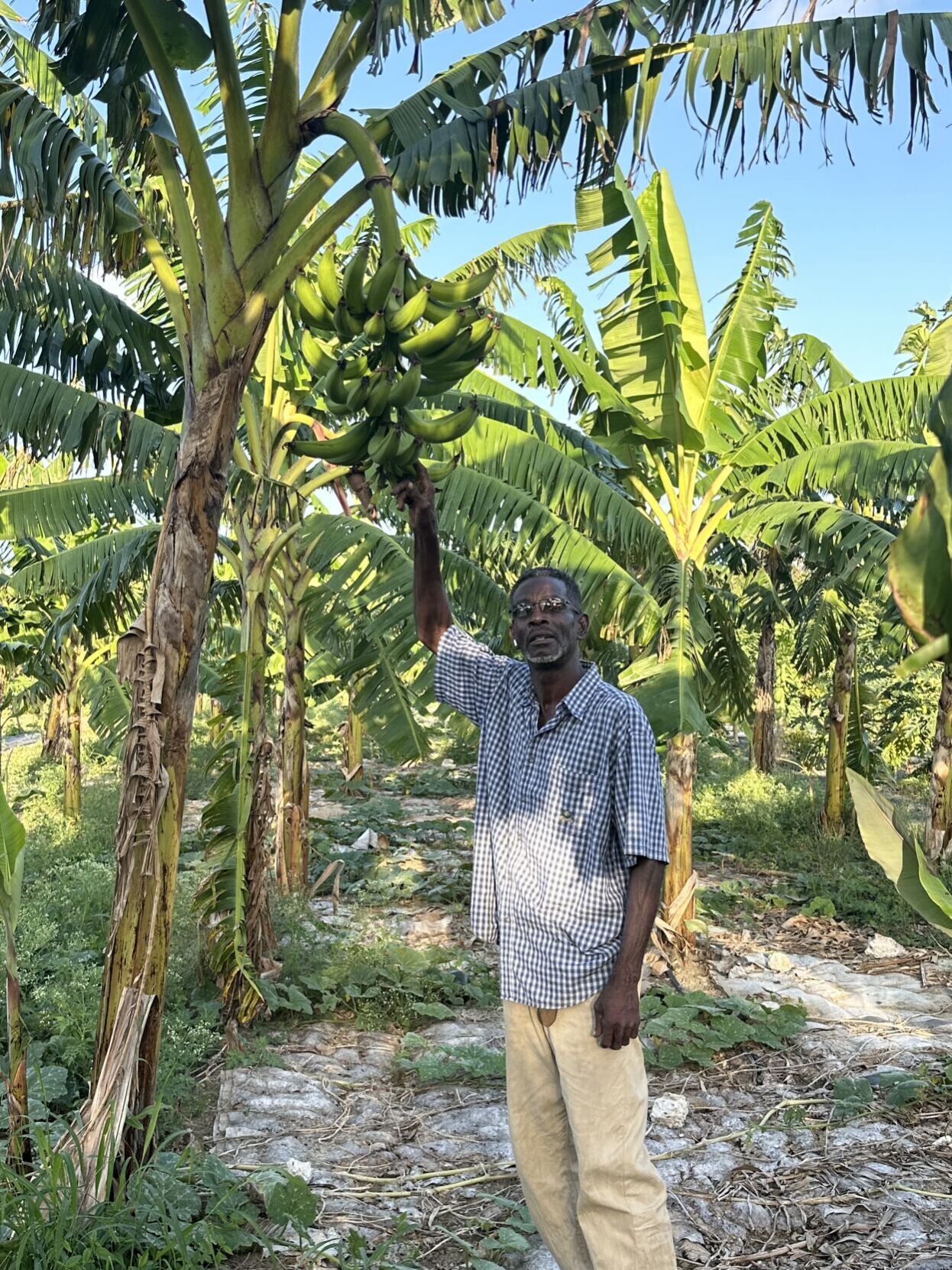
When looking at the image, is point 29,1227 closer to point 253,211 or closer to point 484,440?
point 253,211

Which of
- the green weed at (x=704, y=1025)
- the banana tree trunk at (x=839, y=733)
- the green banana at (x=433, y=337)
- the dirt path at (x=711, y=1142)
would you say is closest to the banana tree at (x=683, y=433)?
the green weed at (x=704, y=1025)

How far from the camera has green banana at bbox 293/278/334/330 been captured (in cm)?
315

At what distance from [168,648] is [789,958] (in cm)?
557

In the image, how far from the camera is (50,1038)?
4816mm

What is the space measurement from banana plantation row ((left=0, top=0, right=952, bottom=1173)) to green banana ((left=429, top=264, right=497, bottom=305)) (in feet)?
0.06

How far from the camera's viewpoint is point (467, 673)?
3.15 metres

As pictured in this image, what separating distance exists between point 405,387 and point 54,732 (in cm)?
1508

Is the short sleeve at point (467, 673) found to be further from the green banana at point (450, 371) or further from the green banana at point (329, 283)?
the green banana at point (329, 283)

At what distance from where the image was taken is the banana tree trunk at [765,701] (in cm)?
1351

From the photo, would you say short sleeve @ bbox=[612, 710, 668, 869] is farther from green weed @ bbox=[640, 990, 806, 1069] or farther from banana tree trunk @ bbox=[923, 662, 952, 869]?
banana tree trunk @ bbox=[923, 662, 952, 869]

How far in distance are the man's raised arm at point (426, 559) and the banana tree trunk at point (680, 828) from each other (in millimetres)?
3930

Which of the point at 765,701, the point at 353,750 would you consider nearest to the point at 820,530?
the point at 765,701

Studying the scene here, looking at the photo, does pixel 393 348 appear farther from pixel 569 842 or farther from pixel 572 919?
pixel 572 919

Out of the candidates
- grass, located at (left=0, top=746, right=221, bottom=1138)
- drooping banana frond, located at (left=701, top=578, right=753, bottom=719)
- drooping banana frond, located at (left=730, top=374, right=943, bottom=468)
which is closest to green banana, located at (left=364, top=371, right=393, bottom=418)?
grass, located at (left=0, top=746, right=221, bottom=1138)
